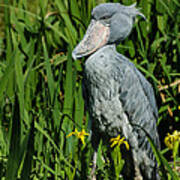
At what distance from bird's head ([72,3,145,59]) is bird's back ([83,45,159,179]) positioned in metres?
0.03

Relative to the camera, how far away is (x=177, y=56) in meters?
1.95

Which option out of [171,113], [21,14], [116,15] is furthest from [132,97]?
[21,14]

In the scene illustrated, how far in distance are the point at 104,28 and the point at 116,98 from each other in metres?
0.24

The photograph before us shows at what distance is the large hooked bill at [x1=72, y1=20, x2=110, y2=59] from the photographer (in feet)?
3.99

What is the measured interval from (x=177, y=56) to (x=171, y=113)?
302 millimetres

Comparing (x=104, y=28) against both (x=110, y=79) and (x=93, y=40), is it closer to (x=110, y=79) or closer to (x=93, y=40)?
(x=93, y=40)

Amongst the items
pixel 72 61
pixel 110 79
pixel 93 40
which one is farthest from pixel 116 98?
pixel 72 61

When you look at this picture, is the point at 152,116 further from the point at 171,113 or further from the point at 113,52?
the point at 171,113

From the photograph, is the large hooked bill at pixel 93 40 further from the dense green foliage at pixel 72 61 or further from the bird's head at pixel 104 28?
the dense green foliage at pixel 72 61

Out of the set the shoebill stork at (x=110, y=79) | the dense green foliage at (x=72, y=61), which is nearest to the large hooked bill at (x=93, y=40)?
the shoebill stork at (x=110, y=79)

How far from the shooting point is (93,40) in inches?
47.9

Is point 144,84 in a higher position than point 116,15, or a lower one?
lower

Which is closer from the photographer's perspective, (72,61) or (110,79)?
(110,79)

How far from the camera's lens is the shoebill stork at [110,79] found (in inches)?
47.9
